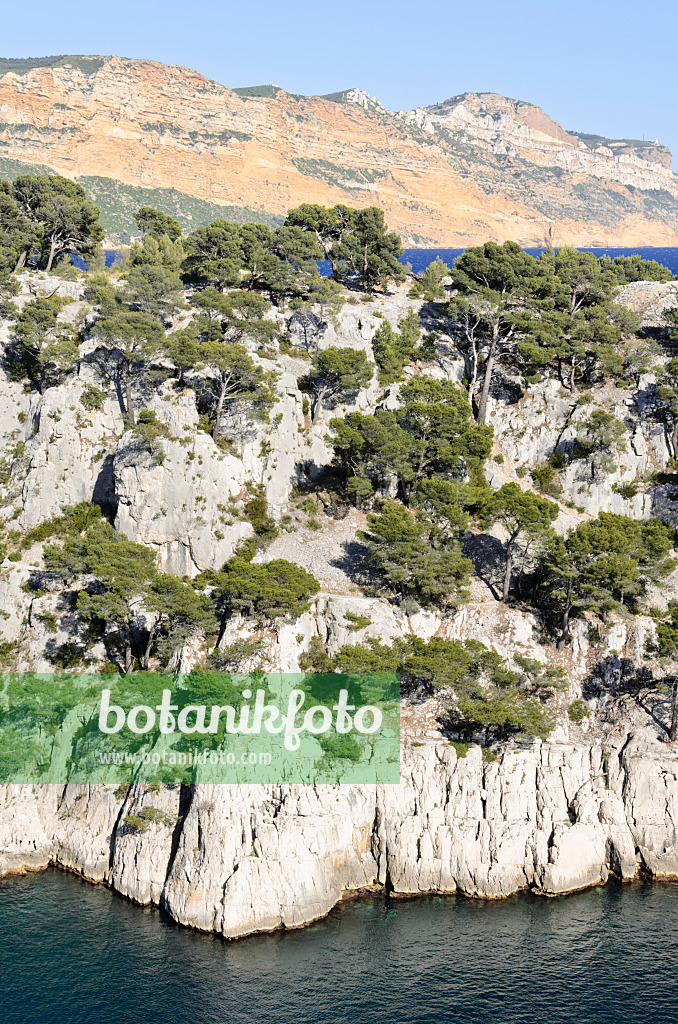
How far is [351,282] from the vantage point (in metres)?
107

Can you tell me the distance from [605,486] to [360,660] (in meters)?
37.3

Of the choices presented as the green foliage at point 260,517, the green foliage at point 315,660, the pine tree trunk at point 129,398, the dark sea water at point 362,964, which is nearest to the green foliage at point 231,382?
the pine tree trunk at point 129,398

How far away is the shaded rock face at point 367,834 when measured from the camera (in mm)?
50094

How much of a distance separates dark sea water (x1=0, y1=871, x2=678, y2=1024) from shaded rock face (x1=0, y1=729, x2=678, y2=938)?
64.3 inches

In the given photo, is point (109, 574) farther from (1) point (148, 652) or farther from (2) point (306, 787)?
(2) point (306, 787)

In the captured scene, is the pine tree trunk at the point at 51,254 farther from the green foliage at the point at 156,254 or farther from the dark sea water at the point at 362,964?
the dark sea water at the point at 362,964

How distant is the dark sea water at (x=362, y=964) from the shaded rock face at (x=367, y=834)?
5.36 ft

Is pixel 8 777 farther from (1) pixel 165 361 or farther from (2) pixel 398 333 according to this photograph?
(2) pixel 398 333

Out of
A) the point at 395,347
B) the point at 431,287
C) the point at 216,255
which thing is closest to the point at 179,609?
the point at 395,347

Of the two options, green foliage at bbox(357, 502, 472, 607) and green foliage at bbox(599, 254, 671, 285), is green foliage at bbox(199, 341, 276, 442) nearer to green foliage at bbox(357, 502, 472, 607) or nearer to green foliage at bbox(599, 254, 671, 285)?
green foliage at bbox(357, 502, 472, 607)

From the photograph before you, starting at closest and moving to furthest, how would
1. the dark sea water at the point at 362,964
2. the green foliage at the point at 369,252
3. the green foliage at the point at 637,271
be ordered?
the dark sea water at the point at 362,964
the green foliage at the point at 369,252
the green foliage at the point at 637,271
